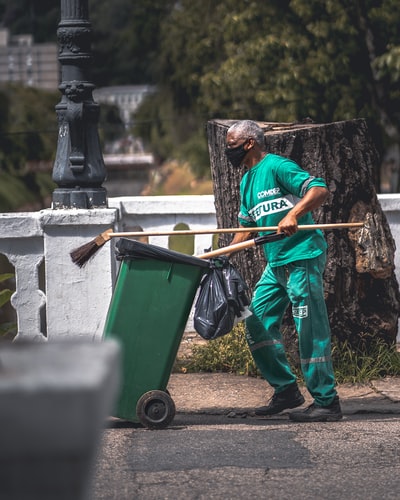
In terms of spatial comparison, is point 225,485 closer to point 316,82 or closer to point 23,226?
point 23,226

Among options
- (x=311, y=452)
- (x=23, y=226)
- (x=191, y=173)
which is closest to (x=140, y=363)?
(x=311, y=452)

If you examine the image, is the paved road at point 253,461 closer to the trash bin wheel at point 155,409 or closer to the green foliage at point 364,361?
the trash bin wheel at point 155,409

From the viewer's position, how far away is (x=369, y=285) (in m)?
7.49

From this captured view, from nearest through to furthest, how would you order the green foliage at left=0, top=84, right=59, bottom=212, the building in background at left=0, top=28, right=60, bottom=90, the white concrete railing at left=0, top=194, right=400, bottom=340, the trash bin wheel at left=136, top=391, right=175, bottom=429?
the trash bin wheel at left=136, top=391, right=175, bottom=429
the white concrete railing at left=0, top=194, right=400, bottom=340
the green foliage at left=0, top=84, right=59, bottom=212
the building in background at left=0, top=28, right=60, bottom=90

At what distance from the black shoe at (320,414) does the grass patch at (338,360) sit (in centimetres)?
93

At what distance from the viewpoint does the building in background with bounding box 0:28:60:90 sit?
310 ft

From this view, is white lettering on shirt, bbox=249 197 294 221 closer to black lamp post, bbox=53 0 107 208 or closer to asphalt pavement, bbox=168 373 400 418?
asphalt pavement, bbox=168 373 400 418

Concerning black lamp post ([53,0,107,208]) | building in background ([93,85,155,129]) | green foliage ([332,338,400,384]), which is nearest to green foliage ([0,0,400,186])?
black lamp post ([53,0,107,208])

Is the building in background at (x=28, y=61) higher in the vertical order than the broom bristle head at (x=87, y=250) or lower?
higher

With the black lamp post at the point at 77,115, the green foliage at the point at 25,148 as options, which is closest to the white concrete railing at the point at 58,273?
the black lamp post at the point at 77,115

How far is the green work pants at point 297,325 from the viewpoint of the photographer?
20.4 ft

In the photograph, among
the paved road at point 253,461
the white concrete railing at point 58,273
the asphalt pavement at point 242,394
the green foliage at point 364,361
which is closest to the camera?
the paved road at point 253,461

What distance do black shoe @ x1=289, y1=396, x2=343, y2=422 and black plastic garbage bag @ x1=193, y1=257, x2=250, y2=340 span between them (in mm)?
637

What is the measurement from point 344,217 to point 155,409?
1.99m
